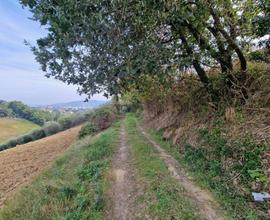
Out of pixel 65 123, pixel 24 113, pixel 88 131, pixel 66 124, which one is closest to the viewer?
pixel 88 131

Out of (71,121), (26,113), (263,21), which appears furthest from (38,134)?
(26,113)

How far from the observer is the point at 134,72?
7320 mm

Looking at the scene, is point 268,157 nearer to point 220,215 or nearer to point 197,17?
point 220,215

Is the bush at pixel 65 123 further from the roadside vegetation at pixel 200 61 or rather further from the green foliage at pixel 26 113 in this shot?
the green foliage at pixel 26 113

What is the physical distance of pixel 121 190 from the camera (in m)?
7.20

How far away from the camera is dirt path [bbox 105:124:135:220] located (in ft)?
19.2

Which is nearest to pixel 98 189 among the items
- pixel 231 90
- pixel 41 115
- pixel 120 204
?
pixel 120 204

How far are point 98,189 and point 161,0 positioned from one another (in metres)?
5.00

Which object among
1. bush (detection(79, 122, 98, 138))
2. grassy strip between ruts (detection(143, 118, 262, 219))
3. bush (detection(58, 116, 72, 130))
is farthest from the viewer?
bush (detection(58, 116, 72, 130))

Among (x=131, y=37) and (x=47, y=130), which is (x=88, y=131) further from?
(x=47, y=130)

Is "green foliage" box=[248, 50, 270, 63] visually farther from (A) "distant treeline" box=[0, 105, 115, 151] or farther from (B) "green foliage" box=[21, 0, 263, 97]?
(A) "distant treeline" box=[0, 105, 115, 151]

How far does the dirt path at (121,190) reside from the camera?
19.2 feet

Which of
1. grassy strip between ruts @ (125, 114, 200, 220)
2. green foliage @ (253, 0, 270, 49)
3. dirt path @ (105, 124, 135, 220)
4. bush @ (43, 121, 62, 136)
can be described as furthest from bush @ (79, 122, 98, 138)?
green foliage @ (253, 0, 270, 49)

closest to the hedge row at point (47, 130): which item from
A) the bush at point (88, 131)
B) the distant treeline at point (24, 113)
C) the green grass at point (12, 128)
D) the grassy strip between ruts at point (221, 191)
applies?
the bush at point (88, 131)
